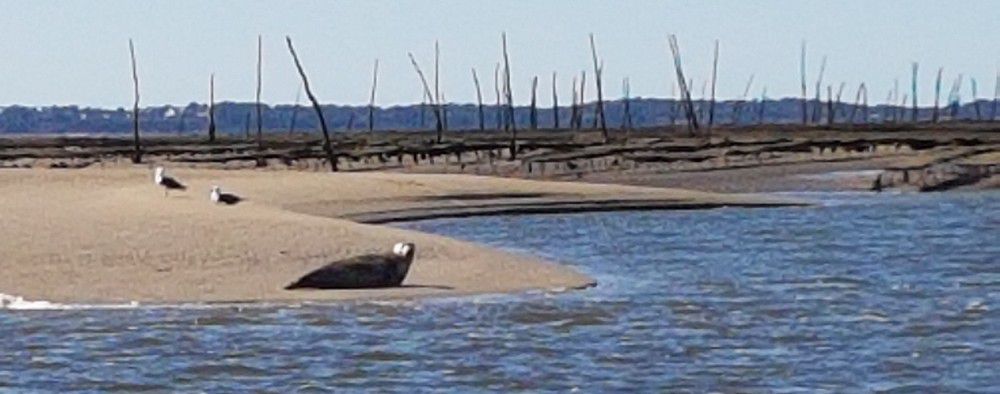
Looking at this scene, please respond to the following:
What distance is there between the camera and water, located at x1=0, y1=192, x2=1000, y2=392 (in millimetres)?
15852

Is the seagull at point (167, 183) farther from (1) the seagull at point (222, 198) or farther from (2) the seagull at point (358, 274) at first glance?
(2) the seagull at point (358, 274)

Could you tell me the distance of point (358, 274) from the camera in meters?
21.4

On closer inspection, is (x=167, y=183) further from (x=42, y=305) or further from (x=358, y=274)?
(x=42, y=305)

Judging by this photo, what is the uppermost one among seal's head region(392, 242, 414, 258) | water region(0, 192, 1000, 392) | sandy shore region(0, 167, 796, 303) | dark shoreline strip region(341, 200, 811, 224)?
seal's head region(392, 242, 414, 258)

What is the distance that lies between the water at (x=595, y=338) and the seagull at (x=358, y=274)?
36.5 inches

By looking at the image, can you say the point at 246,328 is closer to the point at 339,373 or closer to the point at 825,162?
the point at 339,373

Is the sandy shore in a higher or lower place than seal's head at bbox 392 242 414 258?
lower

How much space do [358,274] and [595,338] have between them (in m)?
3.76

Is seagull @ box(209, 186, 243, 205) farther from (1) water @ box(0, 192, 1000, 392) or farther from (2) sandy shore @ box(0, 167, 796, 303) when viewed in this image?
(1) water @ box(0, 192, 1000, 392)

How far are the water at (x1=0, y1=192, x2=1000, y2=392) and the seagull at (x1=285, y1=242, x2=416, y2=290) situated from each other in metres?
0.93

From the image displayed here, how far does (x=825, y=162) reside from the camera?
198 ft

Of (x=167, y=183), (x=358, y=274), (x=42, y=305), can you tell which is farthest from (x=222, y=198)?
(x=42, y=305)

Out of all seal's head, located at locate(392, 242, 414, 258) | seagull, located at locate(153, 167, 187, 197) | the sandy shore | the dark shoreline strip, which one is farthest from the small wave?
the dark shoreline strip

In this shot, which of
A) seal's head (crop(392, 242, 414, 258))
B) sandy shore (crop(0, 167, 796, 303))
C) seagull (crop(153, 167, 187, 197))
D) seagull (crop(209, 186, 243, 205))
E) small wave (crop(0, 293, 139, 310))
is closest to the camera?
small wave (crop(0, 293, 139, 310))
